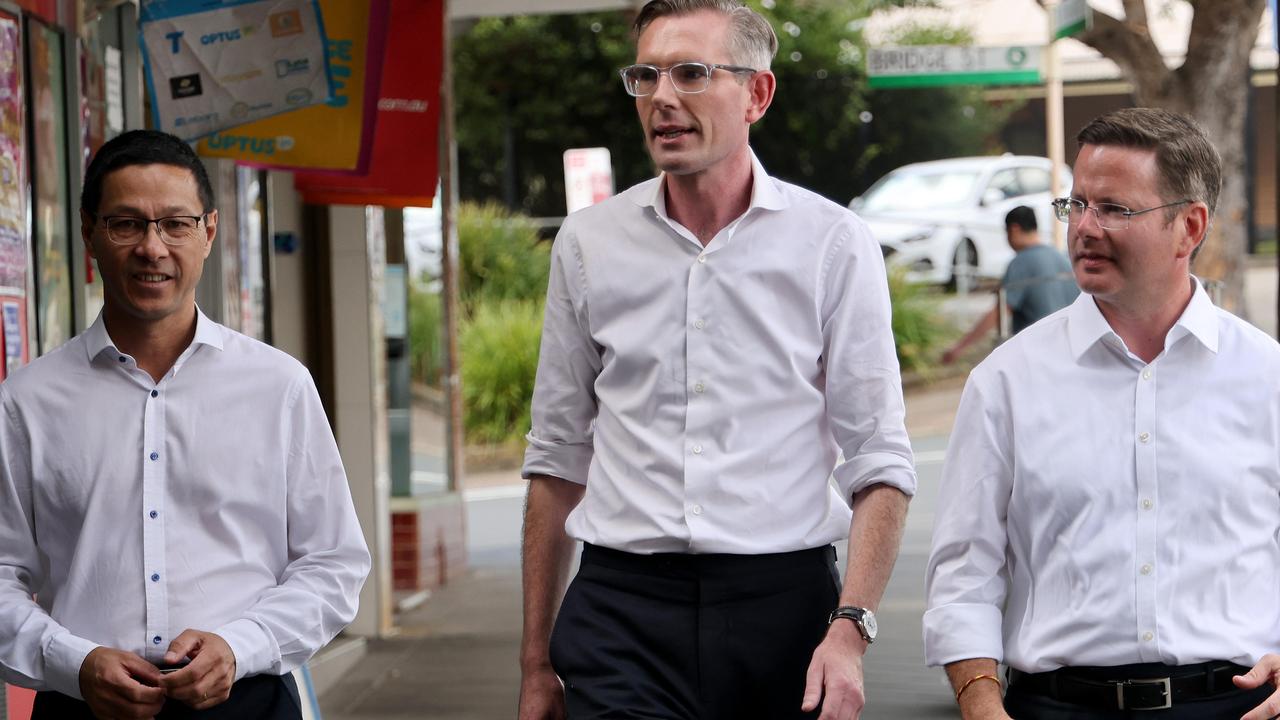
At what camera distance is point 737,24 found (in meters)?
3.49

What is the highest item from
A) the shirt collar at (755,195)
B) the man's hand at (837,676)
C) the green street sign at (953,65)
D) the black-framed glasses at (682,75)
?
the green street sign at (953,65)

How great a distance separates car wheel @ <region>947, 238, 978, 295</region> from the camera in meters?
23.1

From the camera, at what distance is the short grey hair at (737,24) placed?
137 inches

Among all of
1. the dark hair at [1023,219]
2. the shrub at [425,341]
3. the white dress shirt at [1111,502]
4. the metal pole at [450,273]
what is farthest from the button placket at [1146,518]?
the shrub at [425,341]

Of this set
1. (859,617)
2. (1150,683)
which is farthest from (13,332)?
(1150,683)

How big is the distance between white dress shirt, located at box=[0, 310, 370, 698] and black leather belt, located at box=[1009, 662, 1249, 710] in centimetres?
129

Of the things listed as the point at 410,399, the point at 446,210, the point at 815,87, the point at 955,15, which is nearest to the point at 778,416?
the point at 410,399

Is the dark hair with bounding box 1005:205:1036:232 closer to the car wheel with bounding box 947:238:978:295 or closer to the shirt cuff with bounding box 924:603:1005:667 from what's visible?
the shirt cuff with bounding box 924:603:1005:667

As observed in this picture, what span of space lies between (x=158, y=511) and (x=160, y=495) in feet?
0.09

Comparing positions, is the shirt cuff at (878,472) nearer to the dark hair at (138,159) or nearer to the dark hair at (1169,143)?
the dark hair at (1169,143)

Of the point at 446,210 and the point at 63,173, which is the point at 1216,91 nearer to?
the point at 446,210

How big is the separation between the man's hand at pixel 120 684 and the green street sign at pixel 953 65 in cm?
903

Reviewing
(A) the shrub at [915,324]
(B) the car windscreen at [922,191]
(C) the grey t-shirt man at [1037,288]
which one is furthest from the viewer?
(B) the car windscreen at [922,191]

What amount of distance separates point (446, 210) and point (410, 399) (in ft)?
6.60
